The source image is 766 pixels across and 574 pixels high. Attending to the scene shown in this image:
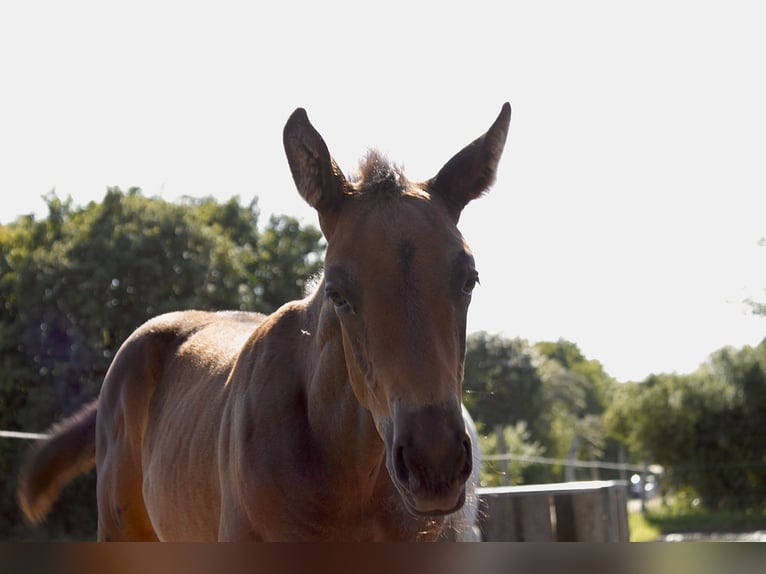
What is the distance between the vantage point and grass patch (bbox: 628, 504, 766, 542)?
2539 centimetres

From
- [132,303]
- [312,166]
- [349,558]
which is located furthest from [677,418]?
[349,558]

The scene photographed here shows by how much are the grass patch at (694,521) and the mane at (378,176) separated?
2276 cm

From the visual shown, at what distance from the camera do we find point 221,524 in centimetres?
320

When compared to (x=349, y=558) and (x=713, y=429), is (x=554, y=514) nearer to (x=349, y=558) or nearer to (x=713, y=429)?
(x=349, y=558)

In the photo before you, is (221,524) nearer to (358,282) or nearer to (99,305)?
(358,282)

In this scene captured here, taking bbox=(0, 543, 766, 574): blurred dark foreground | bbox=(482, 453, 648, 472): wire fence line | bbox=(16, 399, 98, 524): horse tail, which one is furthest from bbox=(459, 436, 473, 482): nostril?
bbox=(16, 399, 98, 524): horse tail

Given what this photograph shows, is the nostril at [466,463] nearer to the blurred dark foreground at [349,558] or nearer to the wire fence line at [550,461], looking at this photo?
the blurred dark foreground at [349,558]

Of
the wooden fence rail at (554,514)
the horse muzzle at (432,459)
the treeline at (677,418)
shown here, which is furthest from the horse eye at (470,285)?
the treeline at (677,418)

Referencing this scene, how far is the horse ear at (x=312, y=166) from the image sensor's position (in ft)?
9.80

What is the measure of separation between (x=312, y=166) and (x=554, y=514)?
13.1 feet

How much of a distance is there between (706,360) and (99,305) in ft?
80.3

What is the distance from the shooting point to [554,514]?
600 centimetres

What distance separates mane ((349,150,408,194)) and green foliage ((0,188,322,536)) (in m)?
17.0

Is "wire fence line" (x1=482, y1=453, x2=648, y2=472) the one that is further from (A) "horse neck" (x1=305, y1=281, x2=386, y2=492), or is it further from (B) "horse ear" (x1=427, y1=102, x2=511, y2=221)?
(B) "horse ear" (x1=427, y1=102, x2=511, y2=221)
